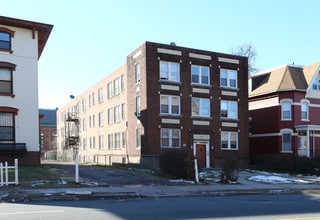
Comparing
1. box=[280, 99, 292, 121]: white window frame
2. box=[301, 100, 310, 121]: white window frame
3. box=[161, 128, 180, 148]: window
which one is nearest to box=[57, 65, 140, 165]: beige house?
box=[161, 128, 180, 148]: window

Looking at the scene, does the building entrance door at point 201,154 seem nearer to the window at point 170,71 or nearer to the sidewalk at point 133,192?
the window at point 170,71

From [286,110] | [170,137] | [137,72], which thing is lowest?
[170,137]

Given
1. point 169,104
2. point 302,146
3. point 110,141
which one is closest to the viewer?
point 169,104

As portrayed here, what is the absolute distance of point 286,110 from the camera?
39.3 m

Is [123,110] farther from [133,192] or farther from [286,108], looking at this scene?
[133,192]

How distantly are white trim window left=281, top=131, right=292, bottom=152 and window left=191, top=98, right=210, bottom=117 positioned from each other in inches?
326

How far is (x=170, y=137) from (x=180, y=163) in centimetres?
1080

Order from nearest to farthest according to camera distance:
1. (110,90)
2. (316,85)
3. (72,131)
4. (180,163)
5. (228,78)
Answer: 1. (180,163)
2. (228,78)
3. (316,85)
4. (110,90)
5. (72,131)

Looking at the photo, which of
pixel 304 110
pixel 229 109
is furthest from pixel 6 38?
pixel 304 110

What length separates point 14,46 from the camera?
28.5m

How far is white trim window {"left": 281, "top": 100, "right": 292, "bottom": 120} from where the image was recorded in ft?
128

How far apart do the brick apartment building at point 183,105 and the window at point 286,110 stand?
374cm

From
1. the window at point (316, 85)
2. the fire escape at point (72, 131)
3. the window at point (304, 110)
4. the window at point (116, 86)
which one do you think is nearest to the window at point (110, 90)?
the window at point (116, 86)

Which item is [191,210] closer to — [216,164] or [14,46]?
[14,46]
